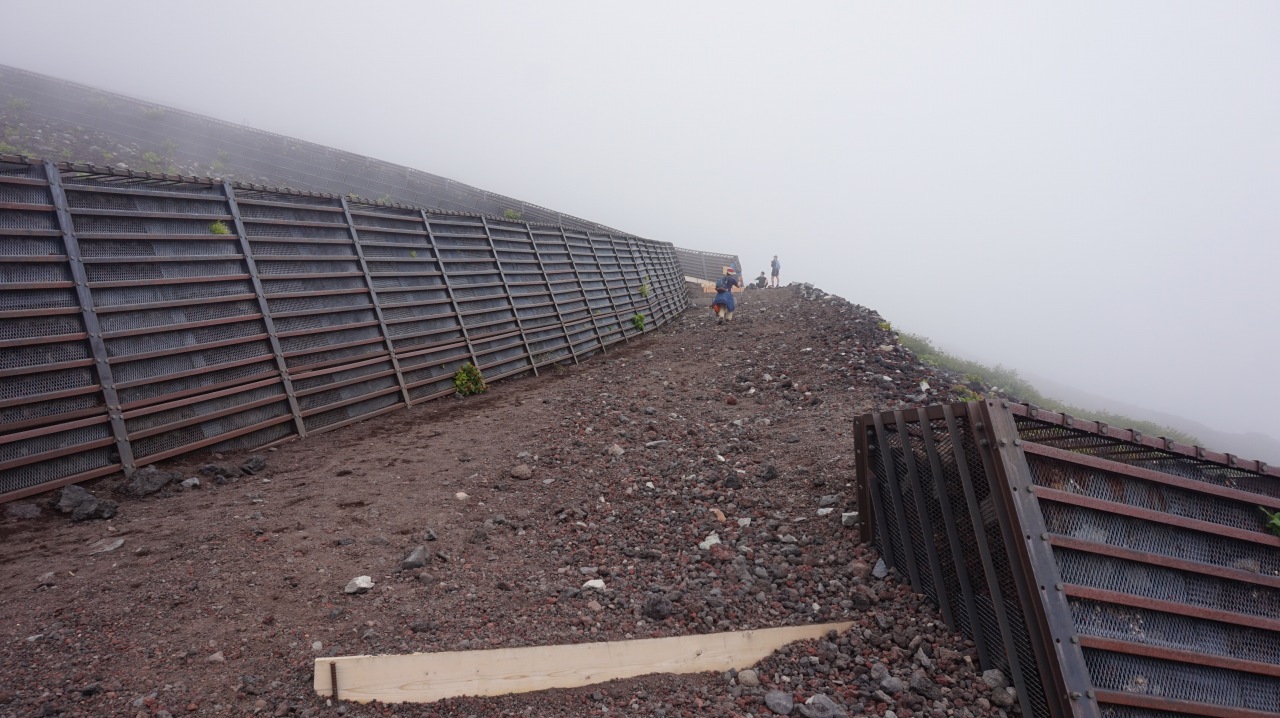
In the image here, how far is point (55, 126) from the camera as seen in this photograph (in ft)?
57.0

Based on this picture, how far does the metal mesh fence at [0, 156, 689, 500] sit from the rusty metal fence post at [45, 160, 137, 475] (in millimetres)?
13

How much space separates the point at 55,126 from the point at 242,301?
17379mm

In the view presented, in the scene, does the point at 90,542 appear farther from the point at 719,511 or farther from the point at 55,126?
the point at 55,126

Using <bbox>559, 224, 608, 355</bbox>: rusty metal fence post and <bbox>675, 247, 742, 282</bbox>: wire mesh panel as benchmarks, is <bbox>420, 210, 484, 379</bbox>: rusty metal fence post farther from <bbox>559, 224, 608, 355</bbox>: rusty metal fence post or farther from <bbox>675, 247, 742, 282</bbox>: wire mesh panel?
<bbox>675, 247, 742, 282</bbox>: wire mesh panel

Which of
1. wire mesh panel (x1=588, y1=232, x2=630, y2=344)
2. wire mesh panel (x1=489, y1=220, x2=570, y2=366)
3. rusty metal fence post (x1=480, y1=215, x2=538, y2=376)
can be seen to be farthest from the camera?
wire mesh panel (x1=588, y1=232, x2=630, y2=344)

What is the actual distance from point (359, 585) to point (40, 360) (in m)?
3.58

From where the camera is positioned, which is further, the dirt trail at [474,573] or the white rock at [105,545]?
the white rock at [105,545]

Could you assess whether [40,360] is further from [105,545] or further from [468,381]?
[468,381]

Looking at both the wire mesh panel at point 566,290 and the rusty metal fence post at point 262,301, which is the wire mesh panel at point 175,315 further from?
the wire mesh panel at point 566,290

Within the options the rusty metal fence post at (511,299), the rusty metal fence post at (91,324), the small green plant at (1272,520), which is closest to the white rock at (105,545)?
the rusty metal fence post at (91,324)

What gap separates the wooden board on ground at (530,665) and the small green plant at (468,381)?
635 centimetres

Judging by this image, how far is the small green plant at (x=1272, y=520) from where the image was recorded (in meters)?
3.62

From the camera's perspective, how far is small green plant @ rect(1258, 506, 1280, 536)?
3623mm

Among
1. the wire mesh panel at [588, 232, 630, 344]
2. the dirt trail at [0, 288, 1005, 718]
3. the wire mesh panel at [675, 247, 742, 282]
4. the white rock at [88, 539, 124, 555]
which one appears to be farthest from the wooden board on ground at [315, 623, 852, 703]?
the wire mesh panel at [675, 247, 742, 282]
